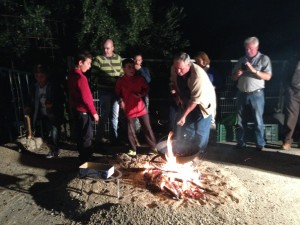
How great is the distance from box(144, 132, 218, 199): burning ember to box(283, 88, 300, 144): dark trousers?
345 centimetres

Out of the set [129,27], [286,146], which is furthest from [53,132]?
[286,146]

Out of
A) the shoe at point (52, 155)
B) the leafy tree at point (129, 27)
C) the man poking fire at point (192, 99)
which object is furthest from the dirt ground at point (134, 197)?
the leafy tree at point (129, 27)

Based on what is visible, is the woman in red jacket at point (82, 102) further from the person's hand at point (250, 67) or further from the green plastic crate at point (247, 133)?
the green plastic crate at point (247, 133)

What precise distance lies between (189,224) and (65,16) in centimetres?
652

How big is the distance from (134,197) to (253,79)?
382 cm

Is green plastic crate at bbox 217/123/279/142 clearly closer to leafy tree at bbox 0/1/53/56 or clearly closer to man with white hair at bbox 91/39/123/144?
man with white hair at bbox 91/39/123/144

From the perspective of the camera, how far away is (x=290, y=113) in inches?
323

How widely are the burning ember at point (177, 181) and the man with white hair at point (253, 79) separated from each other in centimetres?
269

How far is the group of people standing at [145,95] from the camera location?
238 inches

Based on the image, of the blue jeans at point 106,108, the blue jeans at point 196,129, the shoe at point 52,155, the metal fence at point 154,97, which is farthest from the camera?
the metal fence at point 154,97

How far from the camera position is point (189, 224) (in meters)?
4.64

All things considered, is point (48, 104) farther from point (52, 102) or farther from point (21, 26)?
point (21, 26)

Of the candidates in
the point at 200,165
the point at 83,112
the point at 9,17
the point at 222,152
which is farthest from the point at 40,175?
the point at 9,17

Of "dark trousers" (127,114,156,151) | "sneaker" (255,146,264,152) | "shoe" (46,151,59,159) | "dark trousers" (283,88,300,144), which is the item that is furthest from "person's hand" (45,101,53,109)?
"dark trousers" (283,88,300,144)
